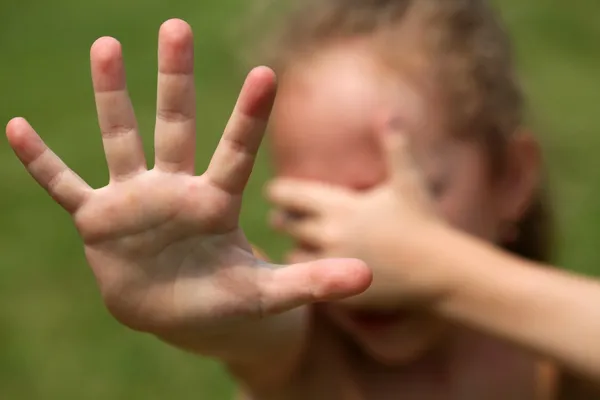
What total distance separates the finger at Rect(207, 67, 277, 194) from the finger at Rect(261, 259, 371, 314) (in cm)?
6

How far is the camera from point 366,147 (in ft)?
2.23

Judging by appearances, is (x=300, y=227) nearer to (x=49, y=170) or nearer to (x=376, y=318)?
(x=376, y=318)

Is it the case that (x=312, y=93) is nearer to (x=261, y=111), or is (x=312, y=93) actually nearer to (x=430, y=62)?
(x=430, y=62)

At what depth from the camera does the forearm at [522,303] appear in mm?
595

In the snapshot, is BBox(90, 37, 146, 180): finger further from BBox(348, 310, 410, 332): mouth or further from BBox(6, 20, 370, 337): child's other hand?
BBox(348, 310, 410, 332): mouth

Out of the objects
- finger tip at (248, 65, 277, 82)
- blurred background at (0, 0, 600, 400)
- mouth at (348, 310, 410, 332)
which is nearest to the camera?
finger tip at (248, 65, 277, 82)

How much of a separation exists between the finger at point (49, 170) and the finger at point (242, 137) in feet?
0.27

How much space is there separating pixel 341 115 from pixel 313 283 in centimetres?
24

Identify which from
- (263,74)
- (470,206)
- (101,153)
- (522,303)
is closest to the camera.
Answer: (263,74)

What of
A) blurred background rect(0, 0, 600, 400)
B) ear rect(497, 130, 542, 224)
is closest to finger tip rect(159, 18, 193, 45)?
ear rect(497, 130, 542, 224)

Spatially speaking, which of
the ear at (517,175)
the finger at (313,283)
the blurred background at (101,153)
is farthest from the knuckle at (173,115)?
the blurred background at (101,153)

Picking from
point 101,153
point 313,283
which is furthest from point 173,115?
point 101,153

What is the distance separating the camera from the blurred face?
68cm

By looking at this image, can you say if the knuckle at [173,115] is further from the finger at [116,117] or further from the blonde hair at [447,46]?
the blonde hair at [447,46]
